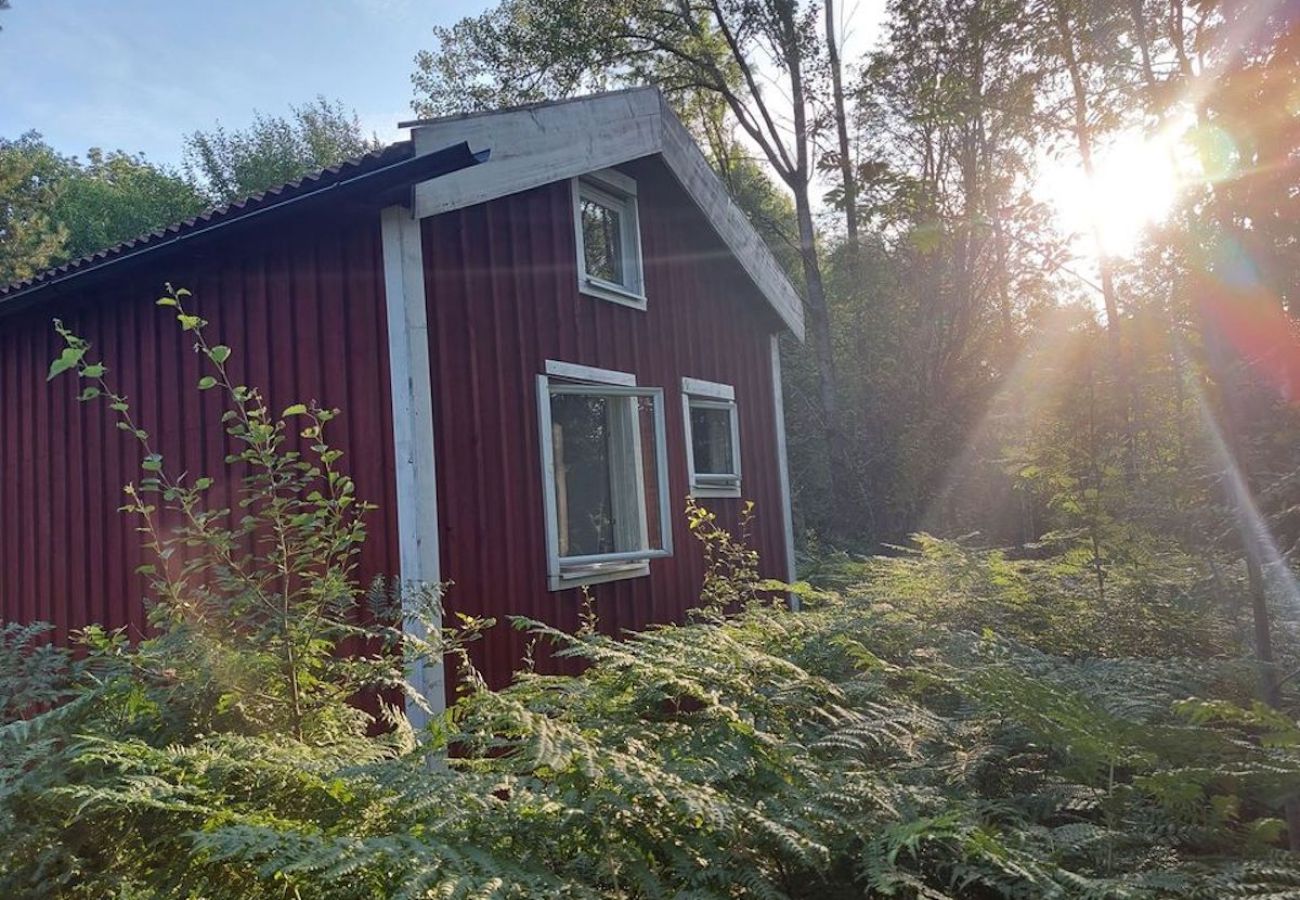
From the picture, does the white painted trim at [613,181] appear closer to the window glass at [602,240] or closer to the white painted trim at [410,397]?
the window glass at [602,240]

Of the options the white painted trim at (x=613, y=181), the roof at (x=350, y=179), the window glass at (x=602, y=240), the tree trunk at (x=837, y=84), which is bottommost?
the roof at (x=350, y=179)

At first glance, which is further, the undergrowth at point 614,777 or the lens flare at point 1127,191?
the lens flare at point 1127,191

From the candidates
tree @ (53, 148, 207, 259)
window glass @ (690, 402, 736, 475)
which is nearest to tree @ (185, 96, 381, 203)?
tree @ (53, 148, 207, 259)

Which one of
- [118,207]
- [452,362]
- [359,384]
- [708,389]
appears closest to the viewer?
[359,384]

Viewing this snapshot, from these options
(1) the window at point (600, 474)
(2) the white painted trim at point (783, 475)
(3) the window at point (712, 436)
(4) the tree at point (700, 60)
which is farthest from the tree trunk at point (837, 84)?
(1) the window at point (600, 474)

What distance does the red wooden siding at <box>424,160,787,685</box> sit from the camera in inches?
214

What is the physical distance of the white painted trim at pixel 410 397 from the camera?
4996 millimetres

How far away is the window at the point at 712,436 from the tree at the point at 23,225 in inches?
780

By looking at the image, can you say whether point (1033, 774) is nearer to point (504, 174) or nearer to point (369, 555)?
point (369, 555)

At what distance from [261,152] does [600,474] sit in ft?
87.3

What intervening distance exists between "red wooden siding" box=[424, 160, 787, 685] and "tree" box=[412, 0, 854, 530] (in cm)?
818

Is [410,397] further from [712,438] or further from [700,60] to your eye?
[700,60]

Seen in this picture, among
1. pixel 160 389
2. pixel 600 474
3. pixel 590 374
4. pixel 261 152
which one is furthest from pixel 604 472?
pixel 261 152

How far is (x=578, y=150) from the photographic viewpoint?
648 centimetres
